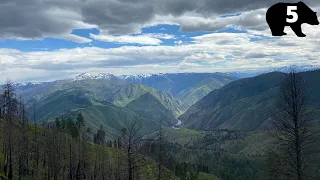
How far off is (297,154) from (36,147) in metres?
100

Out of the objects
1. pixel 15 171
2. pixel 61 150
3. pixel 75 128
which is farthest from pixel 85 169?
pixel 75 128

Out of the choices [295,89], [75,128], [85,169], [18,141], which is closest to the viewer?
[295,89]

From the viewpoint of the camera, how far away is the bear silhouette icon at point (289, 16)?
11.5m

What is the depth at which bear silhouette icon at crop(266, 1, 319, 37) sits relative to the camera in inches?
455

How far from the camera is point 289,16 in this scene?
11.6 metres

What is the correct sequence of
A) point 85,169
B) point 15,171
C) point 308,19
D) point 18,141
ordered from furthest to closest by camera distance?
point 85,169 < point 15,171 < point 18,141 < point 308,19

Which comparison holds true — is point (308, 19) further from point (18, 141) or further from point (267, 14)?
point (18, 141)

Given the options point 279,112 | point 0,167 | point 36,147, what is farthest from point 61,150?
point 279,112

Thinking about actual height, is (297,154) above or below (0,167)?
above

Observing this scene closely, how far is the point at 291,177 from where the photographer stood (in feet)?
120

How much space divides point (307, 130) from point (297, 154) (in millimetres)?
2984

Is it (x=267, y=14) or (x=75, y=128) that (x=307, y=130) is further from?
(x=75, y=128)

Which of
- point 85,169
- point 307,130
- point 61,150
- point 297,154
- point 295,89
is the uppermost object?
point 295,89

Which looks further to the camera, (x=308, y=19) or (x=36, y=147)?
(x=36, y=147)
